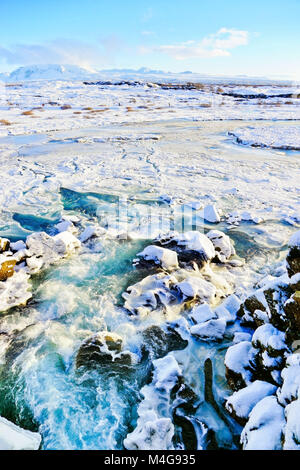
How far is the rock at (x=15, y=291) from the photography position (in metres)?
6.14

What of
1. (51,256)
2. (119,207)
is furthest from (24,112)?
(51,256)

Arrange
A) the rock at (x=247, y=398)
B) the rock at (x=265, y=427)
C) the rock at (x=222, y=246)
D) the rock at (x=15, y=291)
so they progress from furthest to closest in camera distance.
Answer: the rock at (x=222, y=246), the rock at (x=15, y=291), the rock at (x=247, y=398), the rock at (x=265, y=427)

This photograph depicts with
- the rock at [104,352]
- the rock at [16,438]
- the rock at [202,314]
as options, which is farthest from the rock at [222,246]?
the rock at [16,438]

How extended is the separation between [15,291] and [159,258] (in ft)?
11.0

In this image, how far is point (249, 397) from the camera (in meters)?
3.78

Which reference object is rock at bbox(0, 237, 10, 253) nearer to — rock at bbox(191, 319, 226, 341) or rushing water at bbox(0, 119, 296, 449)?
rushing water at bbox(0, 119, 296, 449)

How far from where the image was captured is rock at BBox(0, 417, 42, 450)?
3.62 m

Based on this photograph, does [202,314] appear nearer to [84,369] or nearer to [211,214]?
[84,369]

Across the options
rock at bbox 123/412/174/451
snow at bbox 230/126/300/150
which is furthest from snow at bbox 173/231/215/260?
snow at bbox 230/126/300/150

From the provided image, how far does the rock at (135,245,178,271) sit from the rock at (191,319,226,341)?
6.84 ft

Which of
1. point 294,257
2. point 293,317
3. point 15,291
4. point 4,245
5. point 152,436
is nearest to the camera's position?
point 152,436

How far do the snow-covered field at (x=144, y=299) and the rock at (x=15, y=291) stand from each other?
28 millimetres

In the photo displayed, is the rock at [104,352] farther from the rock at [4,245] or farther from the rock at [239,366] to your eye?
the rock at [4,245]

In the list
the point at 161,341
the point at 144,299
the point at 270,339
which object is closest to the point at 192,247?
the point at 144,299
